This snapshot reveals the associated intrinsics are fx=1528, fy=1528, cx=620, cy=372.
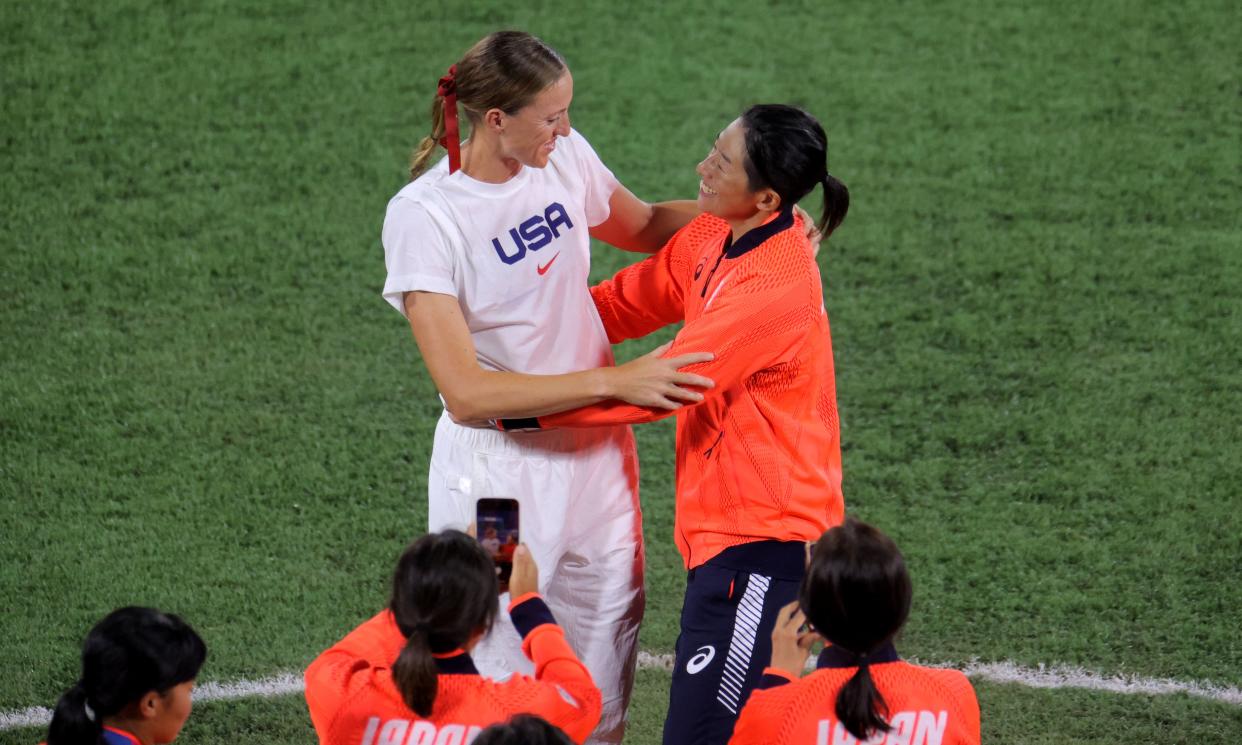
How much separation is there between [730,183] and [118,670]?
160cm

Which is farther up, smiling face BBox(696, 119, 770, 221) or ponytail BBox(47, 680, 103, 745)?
smiling face BBox(696, 119, 770, 221)

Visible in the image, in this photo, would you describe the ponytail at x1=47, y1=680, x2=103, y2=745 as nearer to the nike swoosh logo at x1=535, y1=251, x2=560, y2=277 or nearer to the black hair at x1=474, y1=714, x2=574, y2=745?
the black hair at x1=474, y1=714, x2=574, y2=745

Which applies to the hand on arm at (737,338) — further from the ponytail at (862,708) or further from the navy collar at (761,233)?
the ponytail at (862,708)

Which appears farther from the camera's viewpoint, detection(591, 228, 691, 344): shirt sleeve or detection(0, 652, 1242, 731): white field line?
detection(0, 652, 1242, 731): white field line

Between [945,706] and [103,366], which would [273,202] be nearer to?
[103,366]

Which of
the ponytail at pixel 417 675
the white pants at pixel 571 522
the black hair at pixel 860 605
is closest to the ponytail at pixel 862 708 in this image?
the black hair at pixel 860 605

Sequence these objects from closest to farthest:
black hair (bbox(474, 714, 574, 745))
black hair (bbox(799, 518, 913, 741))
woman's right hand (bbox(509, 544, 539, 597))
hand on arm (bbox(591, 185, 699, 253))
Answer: black hair (bbox(474, 714, 574, 745))
black hair (bbox(799, 518, 913, 741))
woman's right hand (bbox(509, 544, 539, 597))
hand on arm (bbox(591, 185, 699, 253))

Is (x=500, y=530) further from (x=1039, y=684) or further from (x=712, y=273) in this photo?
(x=1039, y=684)

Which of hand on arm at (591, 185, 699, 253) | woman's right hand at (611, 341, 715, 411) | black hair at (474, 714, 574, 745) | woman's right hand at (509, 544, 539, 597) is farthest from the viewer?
A: hand on arm at (591, 185, 699, 253)

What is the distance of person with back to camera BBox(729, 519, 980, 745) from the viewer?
263 centimetres

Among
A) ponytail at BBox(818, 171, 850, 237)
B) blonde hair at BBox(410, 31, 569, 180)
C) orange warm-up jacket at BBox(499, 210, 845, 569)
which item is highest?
blonde hair at BBox(410, 31, 569, 180)

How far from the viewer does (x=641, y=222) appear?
376 cm

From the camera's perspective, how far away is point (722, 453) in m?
3.28

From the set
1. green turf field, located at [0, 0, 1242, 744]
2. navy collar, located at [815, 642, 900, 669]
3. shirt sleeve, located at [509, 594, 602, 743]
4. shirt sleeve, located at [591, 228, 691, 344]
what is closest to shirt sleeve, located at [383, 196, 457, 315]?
shirt sleeve, located at [591, 228, 691, 344]
